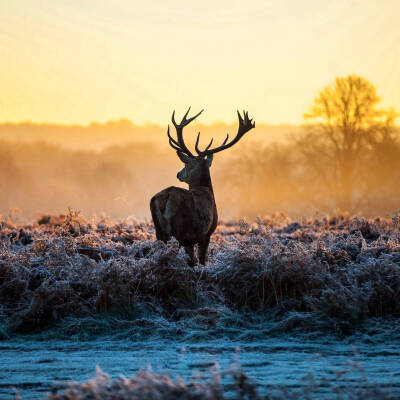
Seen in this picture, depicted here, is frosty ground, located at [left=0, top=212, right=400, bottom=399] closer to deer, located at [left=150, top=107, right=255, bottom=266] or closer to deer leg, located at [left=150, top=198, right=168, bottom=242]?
deer leg, located at [left=150, top=198, right=168, bottom=242]

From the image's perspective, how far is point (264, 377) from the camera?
514cm

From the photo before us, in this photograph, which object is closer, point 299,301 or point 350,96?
point 299,301

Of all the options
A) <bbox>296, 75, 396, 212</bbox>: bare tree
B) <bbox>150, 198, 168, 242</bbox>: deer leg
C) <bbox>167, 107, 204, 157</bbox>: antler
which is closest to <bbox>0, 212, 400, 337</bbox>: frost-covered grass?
<bbox>150, 198, 168, 242</bbox>: deer leg

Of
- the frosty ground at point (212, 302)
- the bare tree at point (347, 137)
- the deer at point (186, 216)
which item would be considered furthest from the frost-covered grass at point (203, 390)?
the bare tree at point (347, 137)

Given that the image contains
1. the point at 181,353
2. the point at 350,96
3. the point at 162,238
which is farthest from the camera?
the point at 350,96

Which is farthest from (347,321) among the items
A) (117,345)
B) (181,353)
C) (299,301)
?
(117,345)

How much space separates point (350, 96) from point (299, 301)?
30.1 metres

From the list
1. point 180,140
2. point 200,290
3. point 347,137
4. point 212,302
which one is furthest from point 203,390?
point 347,137

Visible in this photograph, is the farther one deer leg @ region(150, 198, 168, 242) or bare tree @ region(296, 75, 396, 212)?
bare tree @ region(296, 75, 396, 212)

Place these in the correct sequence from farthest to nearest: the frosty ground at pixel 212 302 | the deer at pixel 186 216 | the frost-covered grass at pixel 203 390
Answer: the deer at pixel 186 216, the frosty ground at pixel 212 302, the frost-covered grass at pixel 203 390

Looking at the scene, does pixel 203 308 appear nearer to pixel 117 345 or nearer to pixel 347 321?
pixel 117 345

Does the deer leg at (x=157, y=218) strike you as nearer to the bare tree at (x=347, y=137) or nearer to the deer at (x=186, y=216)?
the deer at (x=186, y=216)

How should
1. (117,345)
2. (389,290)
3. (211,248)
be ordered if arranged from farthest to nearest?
(211,248), (389,290), (117,345)

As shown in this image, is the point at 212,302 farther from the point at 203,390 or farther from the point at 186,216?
the point at 203,390
